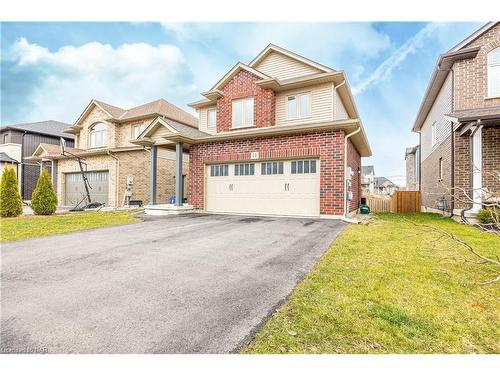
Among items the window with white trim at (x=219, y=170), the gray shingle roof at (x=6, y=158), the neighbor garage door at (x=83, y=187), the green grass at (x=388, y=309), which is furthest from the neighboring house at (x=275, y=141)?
the gray shingle roof at (x=6, y=158)

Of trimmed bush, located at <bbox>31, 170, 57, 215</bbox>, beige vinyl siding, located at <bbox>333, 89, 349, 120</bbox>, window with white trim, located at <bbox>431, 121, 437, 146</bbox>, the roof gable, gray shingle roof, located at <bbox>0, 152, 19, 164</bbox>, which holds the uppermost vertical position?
the roof gable

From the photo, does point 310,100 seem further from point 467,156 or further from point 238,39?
point 238,39

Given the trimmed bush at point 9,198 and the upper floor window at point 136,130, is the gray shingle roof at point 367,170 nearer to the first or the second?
the upper floor window at point 136,130

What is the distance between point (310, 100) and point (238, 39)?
7.03 m

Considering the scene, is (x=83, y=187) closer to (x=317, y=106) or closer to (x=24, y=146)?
(x=24, y=146)

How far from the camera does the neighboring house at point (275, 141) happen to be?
9.00 m

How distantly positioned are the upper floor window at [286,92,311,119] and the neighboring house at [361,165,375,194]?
4259 centimetres

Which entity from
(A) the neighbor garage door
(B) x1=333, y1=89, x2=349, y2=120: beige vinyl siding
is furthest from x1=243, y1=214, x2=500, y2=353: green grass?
(A) the neighbor garage door

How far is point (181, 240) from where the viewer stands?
5629mm

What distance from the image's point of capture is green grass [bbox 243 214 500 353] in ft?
6.34

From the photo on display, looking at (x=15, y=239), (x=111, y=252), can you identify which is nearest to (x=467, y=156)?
(x=111, y=252)

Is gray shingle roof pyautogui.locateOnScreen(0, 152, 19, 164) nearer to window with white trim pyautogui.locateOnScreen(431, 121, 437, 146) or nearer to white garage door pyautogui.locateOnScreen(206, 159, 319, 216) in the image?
white garage door pyautogui.locateOnScreen(206, 159, 319, 216)
